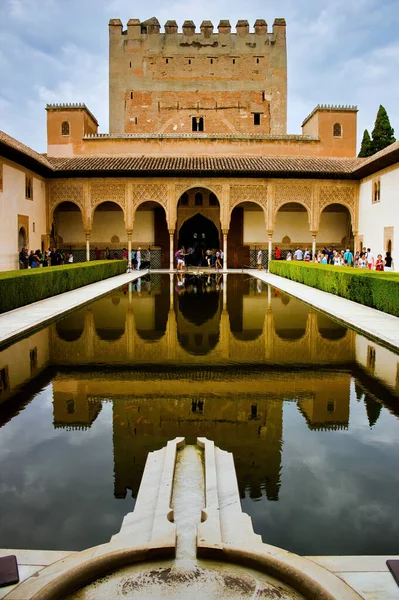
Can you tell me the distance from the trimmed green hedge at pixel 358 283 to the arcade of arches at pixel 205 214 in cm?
655

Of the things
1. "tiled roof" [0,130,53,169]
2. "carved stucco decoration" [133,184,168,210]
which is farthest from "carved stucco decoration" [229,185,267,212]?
"tiled roof" [0,130,53,169]

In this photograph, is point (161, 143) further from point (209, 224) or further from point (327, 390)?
point (327, 390)

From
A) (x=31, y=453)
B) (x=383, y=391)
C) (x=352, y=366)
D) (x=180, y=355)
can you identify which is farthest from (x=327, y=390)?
A: (x=31, y=453)

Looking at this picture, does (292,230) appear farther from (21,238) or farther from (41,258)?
(21,238)

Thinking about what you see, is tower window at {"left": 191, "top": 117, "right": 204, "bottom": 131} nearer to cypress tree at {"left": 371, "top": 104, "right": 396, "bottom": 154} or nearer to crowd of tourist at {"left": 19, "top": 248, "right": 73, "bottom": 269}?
cypress tree at {"left": 371, "top": 104, "right": 396, "bottom": 154}

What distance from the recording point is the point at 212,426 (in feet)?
13.6

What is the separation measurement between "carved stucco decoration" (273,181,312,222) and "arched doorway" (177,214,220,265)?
4774 millimetres

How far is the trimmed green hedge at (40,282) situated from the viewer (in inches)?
419

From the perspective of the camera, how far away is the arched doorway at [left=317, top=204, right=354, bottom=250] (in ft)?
90.2

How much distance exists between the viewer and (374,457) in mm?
3691

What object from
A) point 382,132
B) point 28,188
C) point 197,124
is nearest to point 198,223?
point 197,124

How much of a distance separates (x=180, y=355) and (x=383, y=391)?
96.1 inches

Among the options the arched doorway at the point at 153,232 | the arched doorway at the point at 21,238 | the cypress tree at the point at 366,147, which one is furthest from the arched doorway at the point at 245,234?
the cypress tree at the point at 366,147

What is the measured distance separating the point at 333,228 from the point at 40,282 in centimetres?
1841
